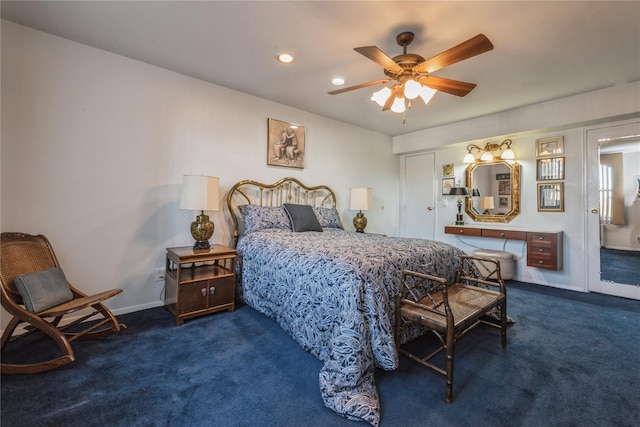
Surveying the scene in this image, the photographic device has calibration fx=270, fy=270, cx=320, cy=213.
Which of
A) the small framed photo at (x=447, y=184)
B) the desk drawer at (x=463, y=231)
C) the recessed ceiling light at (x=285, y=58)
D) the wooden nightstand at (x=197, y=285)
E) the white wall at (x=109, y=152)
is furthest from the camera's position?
Result: the small framed photo at (x=447, y=184)

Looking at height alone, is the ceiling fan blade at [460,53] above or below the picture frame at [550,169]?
above

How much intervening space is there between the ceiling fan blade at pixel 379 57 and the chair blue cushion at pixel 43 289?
2740 mm

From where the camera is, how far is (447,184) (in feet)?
16.3

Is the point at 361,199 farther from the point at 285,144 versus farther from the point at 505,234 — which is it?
the point at 505,234

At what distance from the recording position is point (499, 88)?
320 centimetres

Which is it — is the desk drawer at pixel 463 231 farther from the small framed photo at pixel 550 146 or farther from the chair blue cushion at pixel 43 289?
the chair blue cushion at pixel 43 289

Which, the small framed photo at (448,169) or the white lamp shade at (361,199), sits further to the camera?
the small framed photo at (448,169)

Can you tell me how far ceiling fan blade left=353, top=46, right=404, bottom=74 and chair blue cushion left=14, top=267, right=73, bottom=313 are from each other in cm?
274

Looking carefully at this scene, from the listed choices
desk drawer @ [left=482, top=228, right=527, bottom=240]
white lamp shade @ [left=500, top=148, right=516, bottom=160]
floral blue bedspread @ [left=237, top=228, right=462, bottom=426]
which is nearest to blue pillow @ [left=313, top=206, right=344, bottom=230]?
floral blue bedspread @ [left=237, top=228, right=462, bottom=426]

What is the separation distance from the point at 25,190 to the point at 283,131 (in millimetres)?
2679

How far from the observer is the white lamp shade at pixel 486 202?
176 inches

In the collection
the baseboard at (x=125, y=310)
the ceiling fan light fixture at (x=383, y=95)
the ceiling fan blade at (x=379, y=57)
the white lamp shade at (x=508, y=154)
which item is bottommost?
the baseboard at (x=125, y=310)

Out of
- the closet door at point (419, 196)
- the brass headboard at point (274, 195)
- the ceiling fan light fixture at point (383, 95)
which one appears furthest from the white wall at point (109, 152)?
the closet door at point (419, 196)

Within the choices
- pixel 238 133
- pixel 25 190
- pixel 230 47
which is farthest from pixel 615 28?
pixel 25 190
